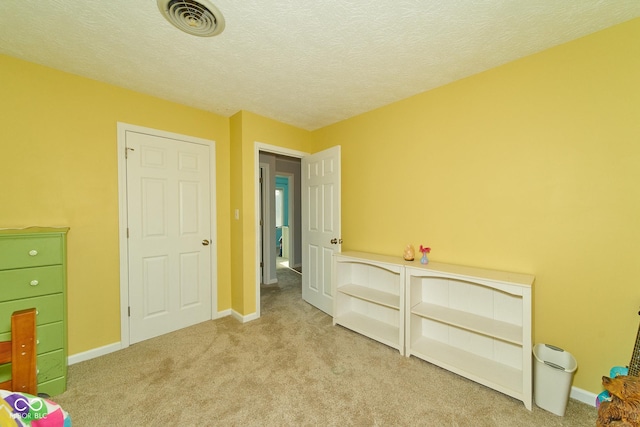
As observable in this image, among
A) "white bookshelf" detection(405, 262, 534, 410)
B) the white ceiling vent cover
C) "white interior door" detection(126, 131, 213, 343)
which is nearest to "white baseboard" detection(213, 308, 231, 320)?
"white interior door" detection(126, 131, 213, 343)

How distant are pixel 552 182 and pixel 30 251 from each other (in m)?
3.60

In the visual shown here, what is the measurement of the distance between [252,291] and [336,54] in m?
2.53

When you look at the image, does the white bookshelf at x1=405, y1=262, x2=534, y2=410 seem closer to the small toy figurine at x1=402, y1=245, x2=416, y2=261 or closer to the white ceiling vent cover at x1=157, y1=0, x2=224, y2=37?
the small toy figurine at x1=402, y1=245, x2=416, y2=261

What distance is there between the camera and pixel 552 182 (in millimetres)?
1751

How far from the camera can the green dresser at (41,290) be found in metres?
1.60

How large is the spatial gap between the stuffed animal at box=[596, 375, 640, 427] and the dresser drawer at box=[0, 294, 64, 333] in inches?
122

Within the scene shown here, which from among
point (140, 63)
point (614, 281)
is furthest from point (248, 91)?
point (614, 281)

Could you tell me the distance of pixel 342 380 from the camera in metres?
1.90

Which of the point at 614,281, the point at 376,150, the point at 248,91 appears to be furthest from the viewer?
the point at 376,150

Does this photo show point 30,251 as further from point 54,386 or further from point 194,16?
point 194,16

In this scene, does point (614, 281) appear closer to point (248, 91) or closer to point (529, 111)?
point (529, 111)

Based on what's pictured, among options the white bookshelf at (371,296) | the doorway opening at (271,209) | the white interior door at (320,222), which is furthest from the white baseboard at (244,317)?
the white bookshelf at (371,296)

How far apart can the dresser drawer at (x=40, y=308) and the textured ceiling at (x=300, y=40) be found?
175cm

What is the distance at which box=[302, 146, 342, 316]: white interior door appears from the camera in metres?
2.93
